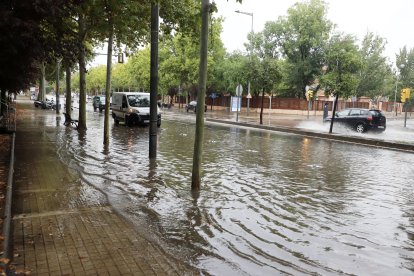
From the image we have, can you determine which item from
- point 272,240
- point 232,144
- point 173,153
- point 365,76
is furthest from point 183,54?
point 272,240

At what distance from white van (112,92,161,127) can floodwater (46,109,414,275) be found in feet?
34.1

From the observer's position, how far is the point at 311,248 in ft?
16.9

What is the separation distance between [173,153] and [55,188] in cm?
591

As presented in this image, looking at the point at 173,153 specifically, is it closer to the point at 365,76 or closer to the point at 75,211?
the point at 75,211

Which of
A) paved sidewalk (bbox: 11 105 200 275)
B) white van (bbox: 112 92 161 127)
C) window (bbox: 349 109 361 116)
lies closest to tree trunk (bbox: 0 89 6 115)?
white van (bbox: 112 92 161 127)

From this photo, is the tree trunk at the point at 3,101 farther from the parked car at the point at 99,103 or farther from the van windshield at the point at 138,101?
the parked car at the point at 99,103

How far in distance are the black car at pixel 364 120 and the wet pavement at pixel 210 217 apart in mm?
12975

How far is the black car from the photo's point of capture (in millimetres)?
24141

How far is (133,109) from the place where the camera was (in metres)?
23.7

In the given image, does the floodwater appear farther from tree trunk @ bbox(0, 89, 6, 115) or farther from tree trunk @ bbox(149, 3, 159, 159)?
tree trunk @ bbox(0, 89, 6, 115)

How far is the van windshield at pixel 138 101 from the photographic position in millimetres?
24312

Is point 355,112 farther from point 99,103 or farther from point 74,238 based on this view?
point 99,103

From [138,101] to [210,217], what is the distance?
19010mm

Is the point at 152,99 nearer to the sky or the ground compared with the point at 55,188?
nearer to the sky
